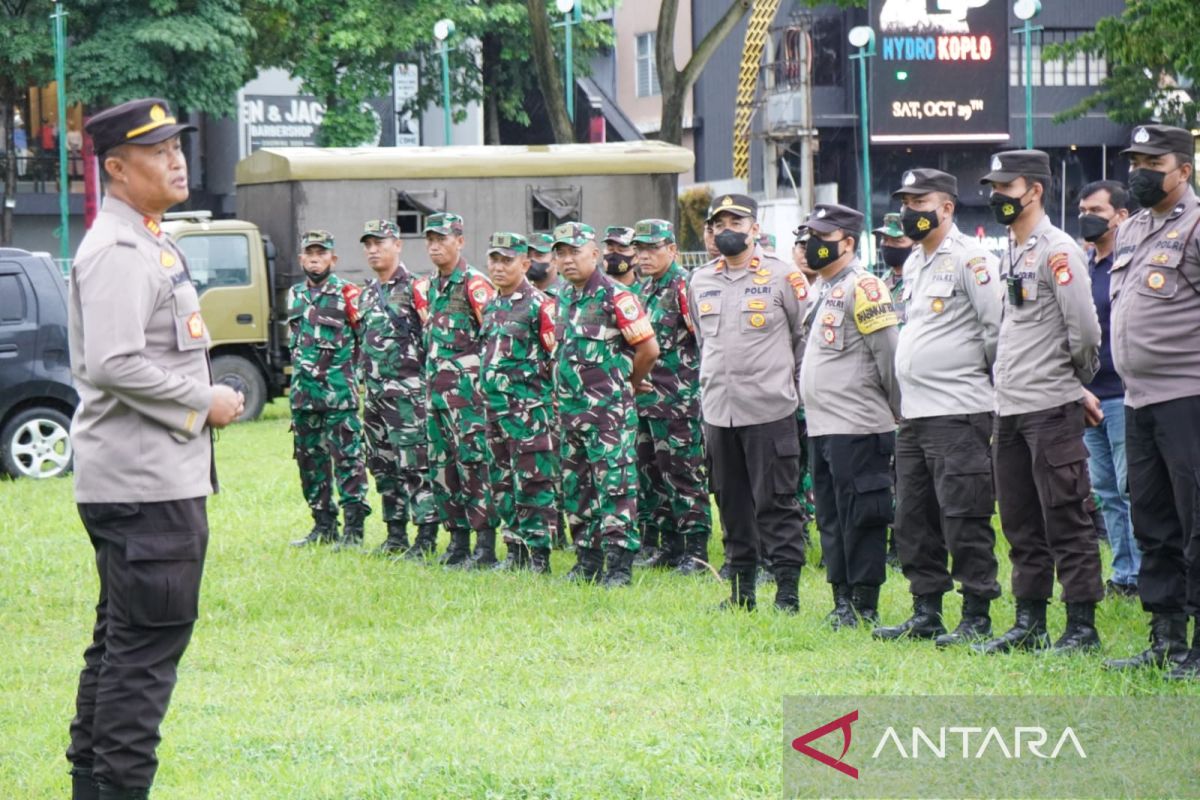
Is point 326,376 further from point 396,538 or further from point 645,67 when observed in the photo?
point 645,67

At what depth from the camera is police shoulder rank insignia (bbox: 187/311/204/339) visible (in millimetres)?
4955

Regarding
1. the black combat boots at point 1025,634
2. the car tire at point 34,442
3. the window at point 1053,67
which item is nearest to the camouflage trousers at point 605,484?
the black combat boots at point 1025,634

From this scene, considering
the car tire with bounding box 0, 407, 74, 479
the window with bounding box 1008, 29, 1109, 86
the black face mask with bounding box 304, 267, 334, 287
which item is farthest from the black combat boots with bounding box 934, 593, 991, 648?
the window with bounding box 1008, 29, 1109, 86

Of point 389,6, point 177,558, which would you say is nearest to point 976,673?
point 177,558

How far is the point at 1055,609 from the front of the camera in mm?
8508

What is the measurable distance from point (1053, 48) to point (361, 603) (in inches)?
568

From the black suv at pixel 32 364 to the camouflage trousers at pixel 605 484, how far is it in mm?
6448

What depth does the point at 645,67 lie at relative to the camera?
1780 inches

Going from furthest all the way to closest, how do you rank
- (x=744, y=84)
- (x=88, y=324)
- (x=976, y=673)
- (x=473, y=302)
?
(x=744, y=84) → (x=473, y=302) → (x=976, y=673) → (x=88, y=324)

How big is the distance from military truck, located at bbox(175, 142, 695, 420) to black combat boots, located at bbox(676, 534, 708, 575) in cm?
889

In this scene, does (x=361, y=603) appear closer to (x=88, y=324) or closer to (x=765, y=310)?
(x=765, y=310)

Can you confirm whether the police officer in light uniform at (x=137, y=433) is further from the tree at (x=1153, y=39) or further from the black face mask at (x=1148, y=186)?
the tree at (x=1153, y=39)

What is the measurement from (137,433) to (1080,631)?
13.9ft

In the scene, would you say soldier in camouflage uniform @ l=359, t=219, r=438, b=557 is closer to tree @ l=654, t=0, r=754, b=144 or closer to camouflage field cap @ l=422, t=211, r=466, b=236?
camouflage field cap @ l=422, t=211, r=466, b=236
